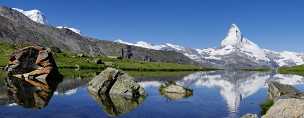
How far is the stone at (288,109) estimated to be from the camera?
37.9m

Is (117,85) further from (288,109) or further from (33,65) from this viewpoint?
(288,109)

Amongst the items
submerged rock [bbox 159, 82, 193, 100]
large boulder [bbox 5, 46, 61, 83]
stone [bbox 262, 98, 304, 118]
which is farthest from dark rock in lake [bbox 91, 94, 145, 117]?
large boulder [bbox 5, 46, 61, 83]

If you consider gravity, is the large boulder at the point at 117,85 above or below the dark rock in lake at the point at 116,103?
above

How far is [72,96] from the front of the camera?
85250mm

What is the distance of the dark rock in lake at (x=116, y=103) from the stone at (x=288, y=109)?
22773mm

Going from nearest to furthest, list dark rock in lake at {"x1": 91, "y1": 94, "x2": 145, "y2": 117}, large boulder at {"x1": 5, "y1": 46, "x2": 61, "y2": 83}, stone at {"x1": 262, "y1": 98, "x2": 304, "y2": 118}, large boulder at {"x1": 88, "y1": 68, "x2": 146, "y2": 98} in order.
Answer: stone at {"x1": 262, "y1": 98, "x2": 304, "y2": 118}
dark rock in lake at {"x1": 91, "y1": 94, "x2": 145, "y2": 117}
large boulder at {"x1": 88, "y1": 68, "x2": 146, "y2": 98}
large boulder at {"x1": 5, "y1": 46, "x2": 61, "y2": 83}

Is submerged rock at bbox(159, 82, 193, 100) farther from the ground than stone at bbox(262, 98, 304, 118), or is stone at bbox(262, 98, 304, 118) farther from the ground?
stone at bbox(262, 98, 304, 118)

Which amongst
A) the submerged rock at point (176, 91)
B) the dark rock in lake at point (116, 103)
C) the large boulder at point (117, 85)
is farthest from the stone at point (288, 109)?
the submerged rock at point (176, 91)

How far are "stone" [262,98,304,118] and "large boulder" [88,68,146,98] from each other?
46.6 metres

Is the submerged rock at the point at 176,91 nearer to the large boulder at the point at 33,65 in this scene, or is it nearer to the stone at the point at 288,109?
the large boulder at the point at 33,65

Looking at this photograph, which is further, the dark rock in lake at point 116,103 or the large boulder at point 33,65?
the large boulder at point 33,65

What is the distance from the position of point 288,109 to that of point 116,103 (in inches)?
1429

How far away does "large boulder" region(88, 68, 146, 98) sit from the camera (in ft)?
282

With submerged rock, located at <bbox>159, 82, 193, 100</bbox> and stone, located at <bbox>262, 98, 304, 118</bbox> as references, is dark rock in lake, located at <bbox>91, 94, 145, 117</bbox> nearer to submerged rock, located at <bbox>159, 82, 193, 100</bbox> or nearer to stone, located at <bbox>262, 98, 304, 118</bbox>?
submerged rock, located at <bbox>159, 82, 193, 100</bbox>
